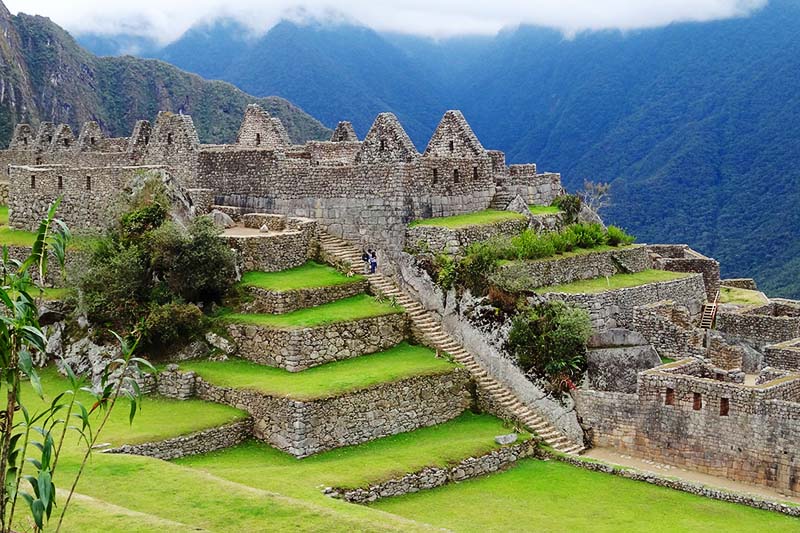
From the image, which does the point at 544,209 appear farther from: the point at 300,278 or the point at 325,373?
the point at 325,373

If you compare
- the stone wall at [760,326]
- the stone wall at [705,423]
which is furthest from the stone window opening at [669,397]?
the stone wall at [760,326]

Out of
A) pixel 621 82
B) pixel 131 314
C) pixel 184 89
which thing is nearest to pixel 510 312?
pixel 131 314

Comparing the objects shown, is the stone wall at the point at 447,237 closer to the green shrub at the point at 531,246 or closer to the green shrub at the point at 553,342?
the green shrub at the point at 531,246

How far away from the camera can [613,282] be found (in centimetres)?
2973

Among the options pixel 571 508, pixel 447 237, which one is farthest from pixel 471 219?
pixel 571 508

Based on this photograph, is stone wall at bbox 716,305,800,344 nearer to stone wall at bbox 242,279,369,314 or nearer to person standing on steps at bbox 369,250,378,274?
person standing on steps at bbox 369,250,378,274

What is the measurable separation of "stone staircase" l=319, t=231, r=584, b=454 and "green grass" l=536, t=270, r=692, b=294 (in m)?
2.75

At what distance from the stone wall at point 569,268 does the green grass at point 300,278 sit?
13.9 ft

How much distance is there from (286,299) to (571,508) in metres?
9.42

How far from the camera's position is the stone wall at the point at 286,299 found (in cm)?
2678

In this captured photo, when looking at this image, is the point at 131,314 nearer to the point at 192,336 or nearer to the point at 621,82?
the point at 192,336

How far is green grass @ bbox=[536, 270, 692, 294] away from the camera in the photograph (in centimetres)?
2823

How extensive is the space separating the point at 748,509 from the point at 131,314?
15.1m

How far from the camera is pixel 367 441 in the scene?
23844mm
